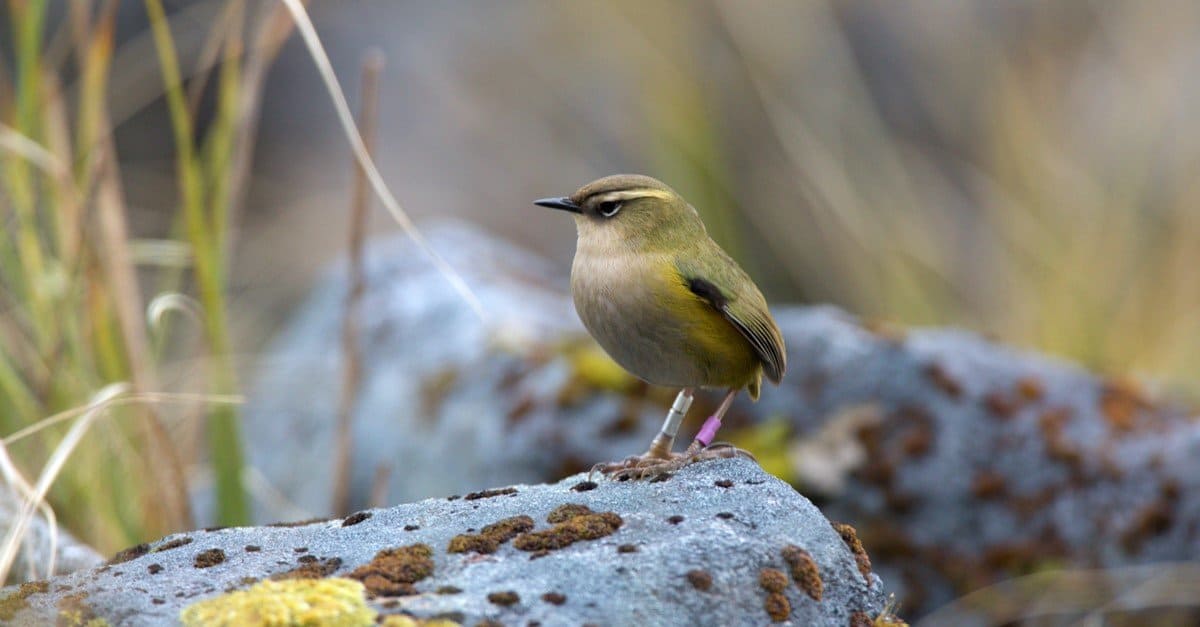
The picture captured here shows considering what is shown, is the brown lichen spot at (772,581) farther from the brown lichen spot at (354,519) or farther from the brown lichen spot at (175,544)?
the brown lichen spot at (175,544)

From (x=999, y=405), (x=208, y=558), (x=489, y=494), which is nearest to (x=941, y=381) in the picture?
(x=999, y=405)

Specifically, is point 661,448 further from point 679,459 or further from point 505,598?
point 505,598

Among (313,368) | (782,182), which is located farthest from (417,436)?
(782,182)

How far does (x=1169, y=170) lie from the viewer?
1059 cm

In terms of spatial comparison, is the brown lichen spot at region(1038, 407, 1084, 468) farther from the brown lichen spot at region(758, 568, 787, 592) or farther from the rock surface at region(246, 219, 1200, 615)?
the brown lichen spot at region(758, 568, 787, 592)

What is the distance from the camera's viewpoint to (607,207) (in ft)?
14.3

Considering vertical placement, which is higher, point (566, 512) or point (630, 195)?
point (630, 195)

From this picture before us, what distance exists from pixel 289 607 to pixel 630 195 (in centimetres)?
204

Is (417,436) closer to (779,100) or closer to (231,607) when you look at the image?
(231,607)

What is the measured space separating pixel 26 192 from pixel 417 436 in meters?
2.39

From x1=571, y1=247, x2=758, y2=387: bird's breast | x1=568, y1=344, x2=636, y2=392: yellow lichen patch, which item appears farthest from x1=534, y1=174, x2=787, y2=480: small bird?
x1=568, y1=344, x2=636, y2=392: yellow lichen patch

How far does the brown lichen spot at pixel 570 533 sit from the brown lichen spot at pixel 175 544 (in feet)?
A: 3.18

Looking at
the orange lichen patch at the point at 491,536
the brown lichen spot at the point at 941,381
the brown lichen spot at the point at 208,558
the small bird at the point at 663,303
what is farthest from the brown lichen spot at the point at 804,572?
the brown lichen spot at the point at 941,381

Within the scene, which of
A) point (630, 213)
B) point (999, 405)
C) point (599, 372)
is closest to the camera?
point (630, 213)
